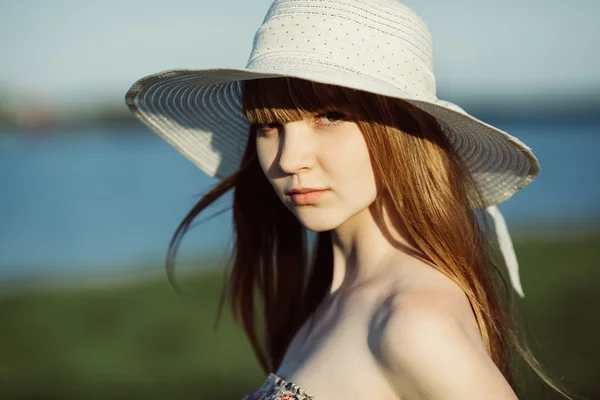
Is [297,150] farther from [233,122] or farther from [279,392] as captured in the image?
[233,122]

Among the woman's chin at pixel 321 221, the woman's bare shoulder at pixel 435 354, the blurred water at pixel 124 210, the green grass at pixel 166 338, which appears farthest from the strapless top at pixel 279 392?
the blurred water at pixel 124 210

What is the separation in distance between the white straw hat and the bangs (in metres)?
0.07

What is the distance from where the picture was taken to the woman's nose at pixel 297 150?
233 cm

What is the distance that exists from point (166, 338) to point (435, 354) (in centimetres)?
654

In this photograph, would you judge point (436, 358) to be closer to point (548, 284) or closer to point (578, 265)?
point (548, 284)

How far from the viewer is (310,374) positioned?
7.64 ft

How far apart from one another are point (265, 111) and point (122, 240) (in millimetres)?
13848

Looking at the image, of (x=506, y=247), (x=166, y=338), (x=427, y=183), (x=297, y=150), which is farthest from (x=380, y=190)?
(x=166, y=338)

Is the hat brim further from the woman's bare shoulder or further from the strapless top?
the strapless top

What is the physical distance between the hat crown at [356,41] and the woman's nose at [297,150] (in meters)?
0.20

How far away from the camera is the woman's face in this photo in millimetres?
2334

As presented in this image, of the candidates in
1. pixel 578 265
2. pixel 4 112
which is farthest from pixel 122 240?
pixel 4 112

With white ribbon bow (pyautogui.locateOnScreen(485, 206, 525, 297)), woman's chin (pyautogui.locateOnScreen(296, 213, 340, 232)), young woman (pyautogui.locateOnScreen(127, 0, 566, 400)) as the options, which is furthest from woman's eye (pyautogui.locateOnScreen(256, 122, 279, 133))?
white ribbon bow (pyautogui.locateOnScreen(485, 206, 525, 297))

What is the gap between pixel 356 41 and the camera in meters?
2.35
